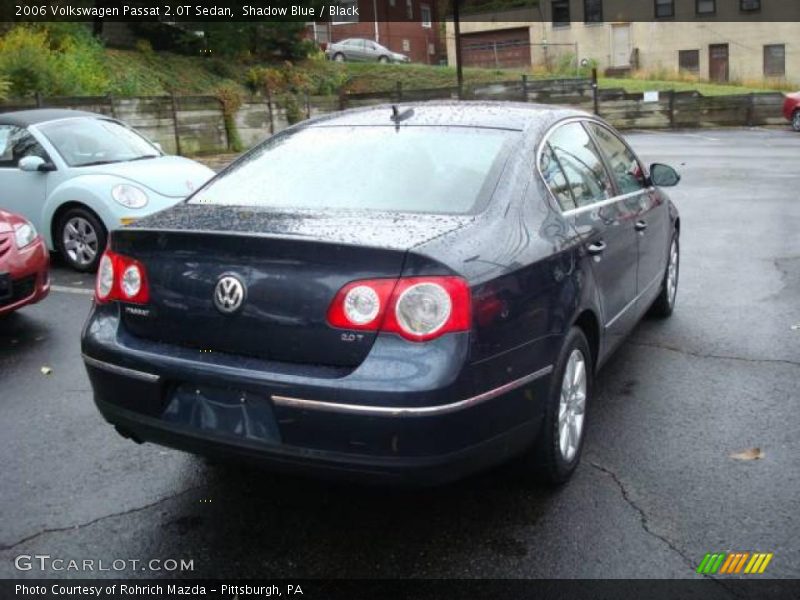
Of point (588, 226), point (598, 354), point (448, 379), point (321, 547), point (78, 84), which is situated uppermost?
point (78, 84)

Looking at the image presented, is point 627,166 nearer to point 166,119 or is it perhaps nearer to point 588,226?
point 588,226

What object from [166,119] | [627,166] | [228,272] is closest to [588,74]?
[166,119]

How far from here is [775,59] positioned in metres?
41.9

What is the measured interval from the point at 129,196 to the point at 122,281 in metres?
4.79

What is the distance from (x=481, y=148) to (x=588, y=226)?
612mm

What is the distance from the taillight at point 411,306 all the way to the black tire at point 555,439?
2.20 feet

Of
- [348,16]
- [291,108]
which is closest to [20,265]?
[291,108]

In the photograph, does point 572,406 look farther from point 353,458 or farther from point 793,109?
point 793,109

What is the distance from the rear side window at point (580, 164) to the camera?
13.4ft

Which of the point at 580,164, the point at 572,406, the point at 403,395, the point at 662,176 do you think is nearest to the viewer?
the point at 403,395

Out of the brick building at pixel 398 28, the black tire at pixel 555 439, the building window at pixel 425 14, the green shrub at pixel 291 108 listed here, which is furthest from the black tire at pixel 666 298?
the building window at pixel 425 14

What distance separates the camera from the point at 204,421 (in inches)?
121

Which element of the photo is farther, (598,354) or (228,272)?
(598,354)

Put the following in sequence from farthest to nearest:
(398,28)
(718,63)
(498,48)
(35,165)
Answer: (398,28) → (498,48) → (718,63) → (35,165)
